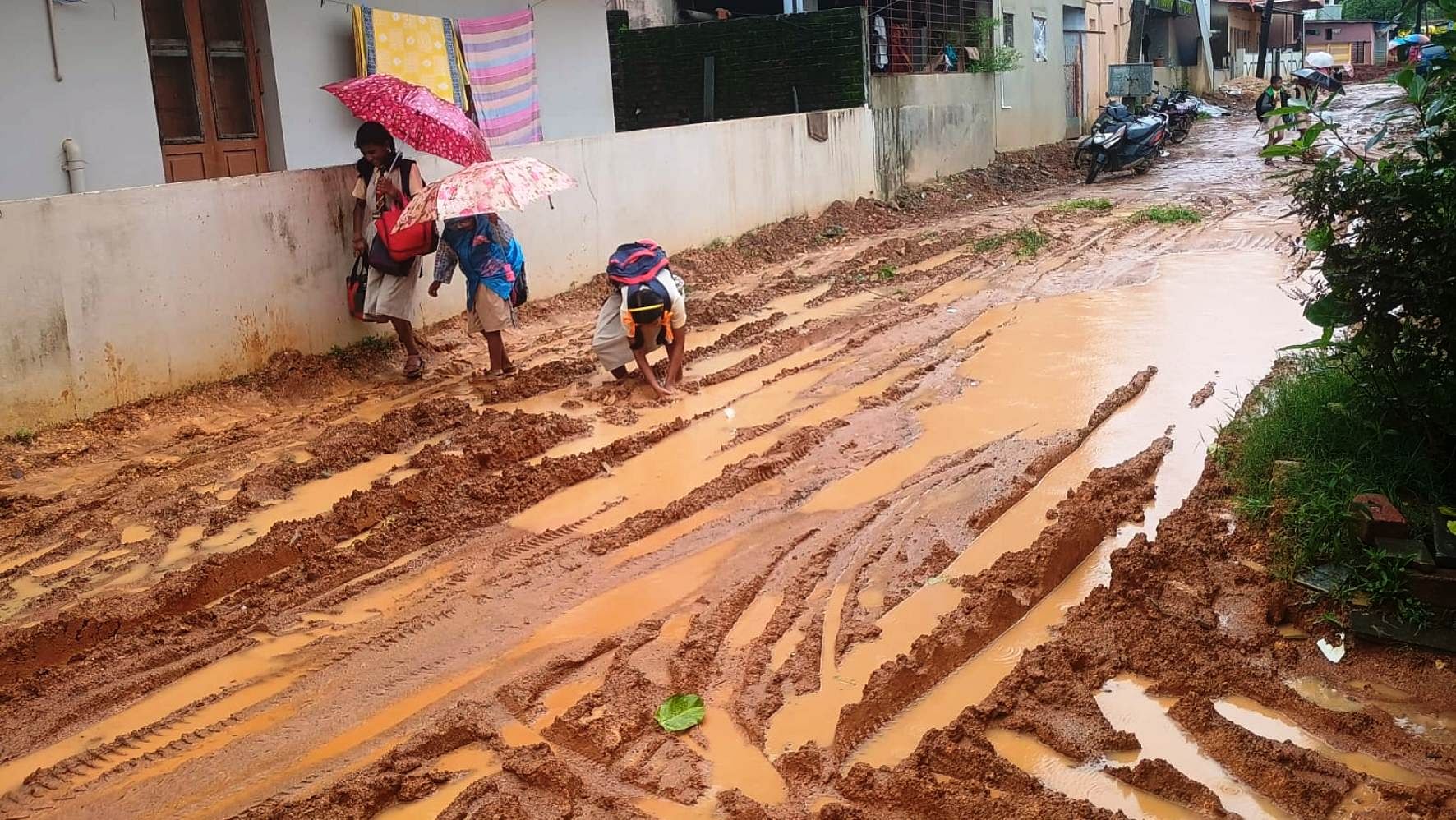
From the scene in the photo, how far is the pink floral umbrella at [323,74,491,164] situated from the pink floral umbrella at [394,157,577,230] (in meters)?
0.42

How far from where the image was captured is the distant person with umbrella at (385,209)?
764 cm

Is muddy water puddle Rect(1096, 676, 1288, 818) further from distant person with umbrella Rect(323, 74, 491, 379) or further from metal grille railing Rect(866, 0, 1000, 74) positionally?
metal grille railing Rect(866, 0, 1000, 74)

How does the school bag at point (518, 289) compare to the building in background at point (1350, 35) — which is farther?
the building in background at point (1350, 35)

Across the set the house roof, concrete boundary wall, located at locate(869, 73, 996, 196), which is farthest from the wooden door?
the house roof

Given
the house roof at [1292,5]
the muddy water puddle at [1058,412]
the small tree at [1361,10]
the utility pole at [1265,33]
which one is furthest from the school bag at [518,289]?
the house roof at [1292,5]

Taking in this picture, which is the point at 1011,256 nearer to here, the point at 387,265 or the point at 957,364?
the point at 957,364

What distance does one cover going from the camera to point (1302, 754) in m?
3.48

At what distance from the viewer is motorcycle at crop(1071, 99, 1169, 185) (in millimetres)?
18359

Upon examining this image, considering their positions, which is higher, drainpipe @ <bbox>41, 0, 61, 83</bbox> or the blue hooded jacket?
drainpipe @ <bbox>41, 0, 61, 83</bbox>

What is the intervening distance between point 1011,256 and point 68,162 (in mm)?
8165

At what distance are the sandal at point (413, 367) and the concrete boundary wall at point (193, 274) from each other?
66cm

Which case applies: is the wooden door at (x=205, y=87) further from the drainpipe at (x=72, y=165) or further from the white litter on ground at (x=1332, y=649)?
the white litter on ground at (x=1332, y=649)

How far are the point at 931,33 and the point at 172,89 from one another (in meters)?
14.0

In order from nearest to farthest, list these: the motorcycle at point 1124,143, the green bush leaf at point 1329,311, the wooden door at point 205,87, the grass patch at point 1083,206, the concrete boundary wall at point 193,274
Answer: the green bush leaf at point 1329,311 < the concrete boundary wall at point 193,274 < the wooden door at point 205,87 < the grass patch at point 1083,206 < the motorcycle at point 1124,143
